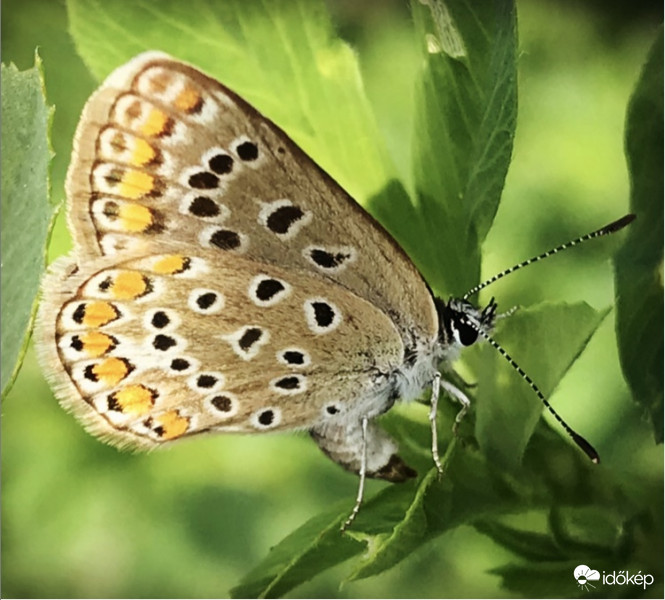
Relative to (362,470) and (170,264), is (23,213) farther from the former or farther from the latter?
(362,470)

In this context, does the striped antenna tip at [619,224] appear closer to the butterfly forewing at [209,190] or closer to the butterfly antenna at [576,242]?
the butterfly antenna at [576,242]

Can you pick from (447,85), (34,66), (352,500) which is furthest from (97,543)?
(447,85)

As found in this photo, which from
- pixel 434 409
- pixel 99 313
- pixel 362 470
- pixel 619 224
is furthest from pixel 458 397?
pixel 99 313

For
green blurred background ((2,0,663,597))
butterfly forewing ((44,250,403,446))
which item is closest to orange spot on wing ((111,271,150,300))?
butterfly forewing ((44,250,403,446))

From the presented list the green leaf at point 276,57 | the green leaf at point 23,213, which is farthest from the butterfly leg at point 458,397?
the green leaf at point 23,213

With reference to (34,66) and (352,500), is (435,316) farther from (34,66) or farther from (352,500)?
(34,66)

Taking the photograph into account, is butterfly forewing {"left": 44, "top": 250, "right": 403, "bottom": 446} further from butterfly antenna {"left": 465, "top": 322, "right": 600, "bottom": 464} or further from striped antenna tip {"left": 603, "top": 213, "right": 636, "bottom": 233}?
striped antenna tip {"left": 603, "top": 213, "right": 636, "bottom": 233}
